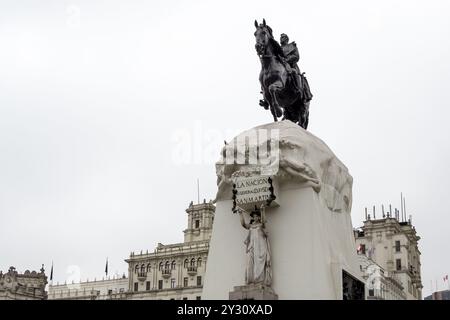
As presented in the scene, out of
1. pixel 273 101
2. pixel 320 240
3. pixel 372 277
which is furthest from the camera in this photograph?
pixel 372 277

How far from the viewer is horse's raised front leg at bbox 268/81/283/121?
1927 centimetres

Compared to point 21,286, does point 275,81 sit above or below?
below

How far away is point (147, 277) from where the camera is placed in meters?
100

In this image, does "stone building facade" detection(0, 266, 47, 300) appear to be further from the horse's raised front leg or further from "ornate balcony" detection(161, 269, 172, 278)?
the horse's raised front leg

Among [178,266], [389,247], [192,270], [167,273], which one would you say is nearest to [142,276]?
[167,273]

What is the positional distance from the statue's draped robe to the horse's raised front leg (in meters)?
4.22

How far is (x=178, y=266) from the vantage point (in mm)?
97938

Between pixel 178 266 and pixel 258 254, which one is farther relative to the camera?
pixel 178 266

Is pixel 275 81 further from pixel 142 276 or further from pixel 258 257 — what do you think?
pixel 142 276

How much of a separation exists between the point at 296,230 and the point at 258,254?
45.4 inches
